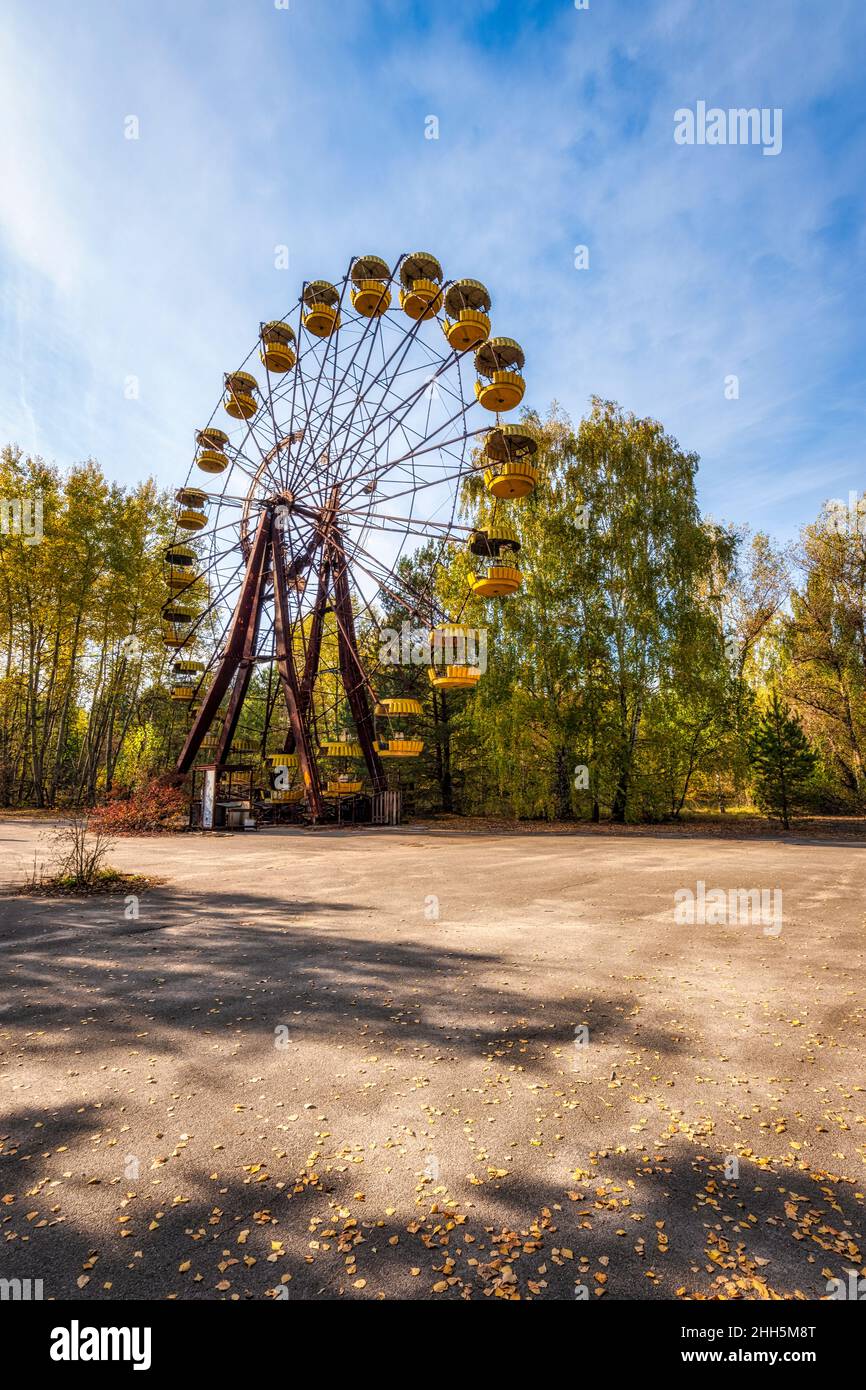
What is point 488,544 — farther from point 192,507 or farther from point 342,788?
point 192,507

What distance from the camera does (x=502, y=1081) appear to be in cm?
386

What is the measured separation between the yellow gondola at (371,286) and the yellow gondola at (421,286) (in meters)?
0.65

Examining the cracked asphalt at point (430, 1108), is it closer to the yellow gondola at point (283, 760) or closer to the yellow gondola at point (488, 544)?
the yellow gondola at point (488, 544)

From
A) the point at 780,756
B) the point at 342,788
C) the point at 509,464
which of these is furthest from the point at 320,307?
the point at 780,756

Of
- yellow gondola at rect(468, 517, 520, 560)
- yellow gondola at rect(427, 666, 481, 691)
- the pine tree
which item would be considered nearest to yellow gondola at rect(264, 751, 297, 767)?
yellow gondola at rect(427, 666, 481, 691)

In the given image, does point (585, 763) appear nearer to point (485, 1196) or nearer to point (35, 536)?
point (485, 1196)

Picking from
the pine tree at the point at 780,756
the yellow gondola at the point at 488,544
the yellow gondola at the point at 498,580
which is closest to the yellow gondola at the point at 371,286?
the yellow gondola at the point at 488,544

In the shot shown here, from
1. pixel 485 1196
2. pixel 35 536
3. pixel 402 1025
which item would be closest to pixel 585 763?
pixel 402 1025

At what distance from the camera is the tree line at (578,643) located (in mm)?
25984

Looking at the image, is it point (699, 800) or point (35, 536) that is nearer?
point (35, 536)

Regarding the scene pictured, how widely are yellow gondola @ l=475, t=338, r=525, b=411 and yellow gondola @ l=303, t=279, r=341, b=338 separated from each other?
7.91m

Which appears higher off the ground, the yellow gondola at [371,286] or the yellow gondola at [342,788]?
the yellow gondola at [371,286]

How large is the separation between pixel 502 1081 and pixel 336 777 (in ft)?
75.3

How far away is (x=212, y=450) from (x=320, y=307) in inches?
296
